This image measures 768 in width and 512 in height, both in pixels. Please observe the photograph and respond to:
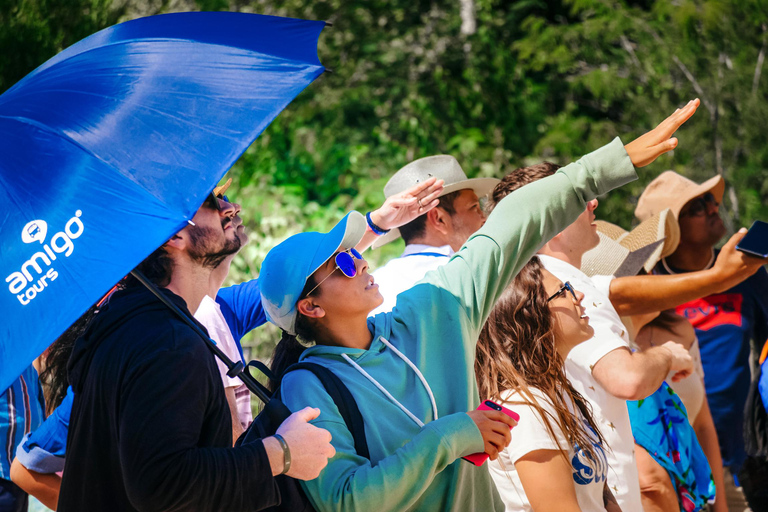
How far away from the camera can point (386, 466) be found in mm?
1685

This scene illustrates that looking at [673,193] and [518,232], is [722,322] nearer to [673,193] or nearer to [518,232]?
[673,193]

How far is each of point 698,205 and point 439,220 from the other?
1.89 meters

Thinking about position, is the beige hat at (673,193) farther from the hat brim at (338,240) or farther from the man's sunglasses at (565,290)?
the hat brim at (338,240)

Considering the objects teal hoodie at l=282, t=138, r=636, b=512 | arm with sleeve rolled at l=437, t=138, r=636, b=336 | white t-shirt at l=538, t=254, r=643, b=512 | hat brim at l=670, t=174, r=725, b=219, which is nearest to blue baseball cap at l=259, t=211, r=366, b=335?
teal hoodie at l=282, t=138, r=636, b=512

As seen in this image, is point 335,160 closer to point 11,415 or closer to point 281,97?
point 11,415

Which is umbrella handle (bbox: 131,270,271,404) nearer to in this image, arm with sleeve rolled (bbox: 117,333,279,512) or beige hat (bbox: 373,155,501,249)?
arm with sleeve rolled (bbox: 117,333,279,512)

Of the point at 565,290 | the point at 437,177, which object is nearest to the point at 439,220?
the point at 437,177

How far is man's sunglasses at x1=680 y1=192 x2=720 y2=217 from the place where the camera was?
4625 mm

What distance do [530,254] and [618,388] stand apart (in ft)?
2.34

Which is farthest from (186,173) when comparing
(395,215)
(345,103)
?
(345,103)

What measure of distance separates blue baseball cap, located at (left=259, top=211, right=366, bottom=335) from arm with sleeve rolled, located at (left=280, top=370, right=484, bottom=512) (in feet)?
0.95

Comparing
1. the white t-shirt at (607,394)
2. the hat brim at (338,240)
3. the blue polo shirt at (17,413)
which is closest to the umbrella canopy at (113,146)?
the hat brim at (338,240)

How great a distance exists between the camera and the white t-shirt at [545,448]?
89.4 inches

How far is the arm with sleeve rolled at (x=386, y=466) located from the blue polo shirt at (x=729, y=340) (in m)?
3.08
